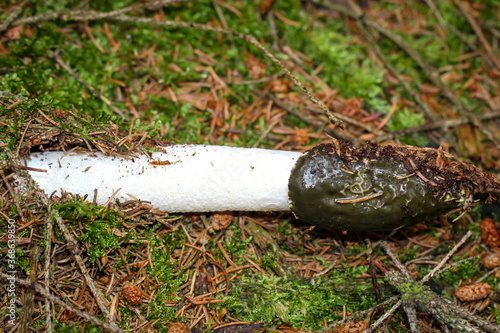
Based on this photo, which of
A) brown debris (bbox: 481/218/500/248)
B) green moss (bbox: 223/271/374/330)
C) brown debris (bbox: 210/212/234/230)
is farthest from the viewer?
brown debris (bbox: 481/218/500/248)

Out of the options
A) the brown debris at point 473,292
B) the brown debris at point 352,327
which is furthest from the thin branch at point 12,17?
the brown debris at point 473,292

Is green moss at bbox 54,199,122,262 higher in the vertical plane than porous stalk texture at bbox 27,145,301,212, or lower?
lower

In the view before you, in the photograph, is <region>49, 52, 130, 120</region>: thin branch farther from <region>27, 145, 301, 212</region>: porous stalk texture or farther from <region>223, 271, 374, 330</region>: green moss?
<region>223, 271, 374, 330</region>: green moss

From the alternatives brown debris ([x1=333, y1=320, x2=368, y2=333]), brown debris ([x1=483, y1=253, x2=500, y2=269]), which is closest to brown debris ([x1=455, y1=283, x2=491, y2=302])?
brown debris ([x1=483, y1=253, x2=500, y2=269])

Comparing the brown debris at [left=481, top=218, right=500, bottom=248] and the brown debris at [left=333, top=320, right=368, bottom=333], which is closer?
the brown debris at [left=333, top=320, right=368, bottom=333]

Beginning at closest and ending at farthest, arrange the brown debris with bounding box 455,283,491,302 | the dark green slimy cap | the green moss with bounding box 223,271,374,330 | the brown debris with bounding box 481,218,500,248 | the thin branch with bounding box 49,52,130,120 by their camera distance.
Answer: the dark green slimy cap
the green moss with bounding box 223,271,374,330
the brown debris with bounding box 455,283,491,302
the brown debris with bounding box 481,218,500,248
the thin branch with bounding box 49,52,130,120

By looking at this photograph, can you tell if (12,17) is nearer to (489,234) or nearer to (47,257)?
(47,257)

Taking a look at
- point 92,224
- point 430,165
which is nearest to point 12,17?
point 92,224
